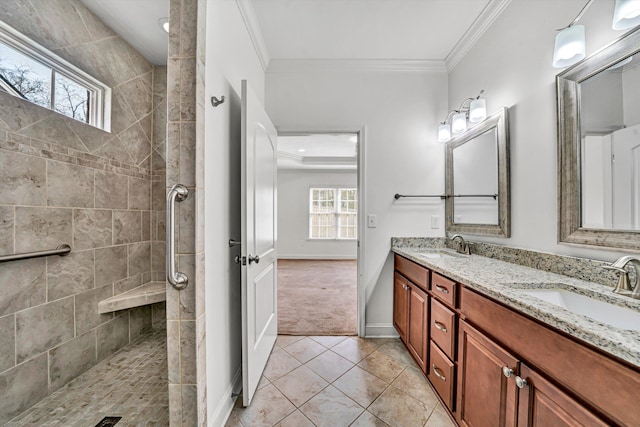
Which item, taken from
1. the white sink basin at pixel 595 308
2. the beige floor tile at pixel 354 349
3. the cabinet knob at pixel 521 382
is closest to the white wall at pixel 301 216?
the beige floor tile at pixel 354 349

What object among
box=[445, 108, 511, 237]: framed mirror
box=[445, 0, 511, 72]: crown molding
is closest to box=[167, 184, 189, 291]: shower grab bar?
box=[445, 108, 511, 237]: framed mirror

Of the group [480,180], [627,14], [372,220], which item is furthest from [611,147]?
[372,220]

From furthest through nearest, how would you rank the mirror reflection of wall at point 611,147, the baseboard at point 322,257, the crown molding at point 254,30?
1. the baseboard at point 322,257
2. the crown molding at point 254,30
3. the mirror reflection of wall at point 611,147

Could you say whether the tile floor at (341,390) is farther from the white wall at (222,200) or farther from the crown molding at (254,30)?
the crown molding at (254,30)

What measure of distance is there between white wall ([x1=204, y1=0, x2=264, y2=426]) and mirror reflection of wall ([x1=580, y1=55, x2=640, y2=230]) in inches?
73.2

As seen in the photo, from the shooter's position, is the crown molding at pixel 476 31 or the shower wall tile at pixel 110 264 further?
the crown molding at pixel 476 31

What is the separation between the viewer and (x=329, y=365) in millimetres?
1900

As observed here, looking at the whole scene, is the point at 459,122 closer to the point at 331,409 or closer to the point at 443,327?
the point at 443,327

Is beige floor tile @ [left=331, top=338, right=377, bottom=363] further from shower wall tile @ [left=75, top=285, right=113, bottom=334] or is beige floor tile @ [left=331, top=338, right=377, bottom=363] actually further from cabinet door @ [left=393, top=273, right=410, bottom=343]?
shower wall tile @ [left=75, top=285, right=113, bottom=334]

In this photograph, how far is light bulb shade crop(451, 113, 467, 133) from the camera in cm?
201

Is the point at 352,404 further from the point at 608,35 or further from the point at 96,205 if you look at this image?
the point at 608,35

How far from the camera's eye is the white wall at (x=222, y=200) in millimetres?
1222

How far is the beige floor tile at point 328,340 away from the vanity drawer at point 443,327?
979 millimetres

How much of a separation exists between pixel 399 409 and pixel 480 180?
1.75m
